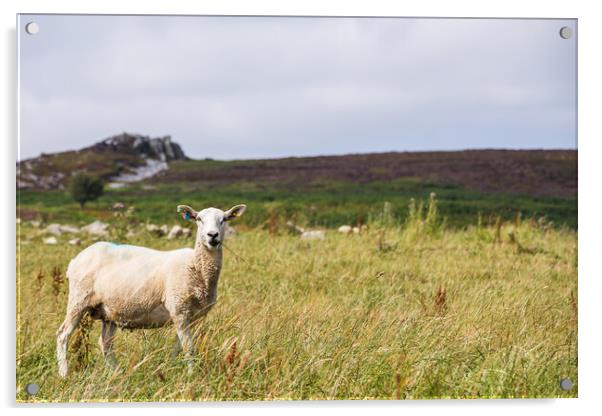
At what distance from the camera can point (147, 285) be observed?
4.28 meters

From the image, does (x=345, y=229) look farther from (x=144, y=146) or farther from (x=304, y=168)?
(x=144, y=146)

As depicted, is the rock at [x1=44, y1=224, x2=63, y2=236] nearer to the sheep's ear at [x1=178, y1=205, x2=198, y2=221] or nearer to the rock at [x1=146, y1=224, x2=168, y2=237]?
the rock at [x1=146, y1=224, x2=168, y2=237]

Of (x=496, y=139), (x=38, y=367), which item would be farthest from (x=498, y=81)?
(x=38, y=367)

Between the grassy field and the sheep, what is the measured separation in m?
0.10

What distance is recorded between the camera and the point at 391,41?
5.17m

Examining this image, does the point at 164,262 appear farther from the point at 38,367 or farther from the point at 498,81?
the point at 498,81

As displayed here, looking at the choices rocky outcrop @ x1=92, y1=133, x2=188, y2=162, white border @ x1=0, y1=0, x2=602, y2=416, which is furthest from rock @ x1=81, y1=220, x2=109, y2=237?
white border @ x1=0, y1=0, x2=602, y2=416

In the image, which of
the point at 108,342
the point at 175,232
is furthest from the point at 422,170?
the point at 108,342

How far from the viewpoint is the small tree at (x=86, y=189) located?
229 inches

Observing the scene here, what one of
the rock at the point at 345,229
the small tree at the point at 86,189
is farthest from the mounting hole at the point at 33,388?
the rock at the point at 345,229

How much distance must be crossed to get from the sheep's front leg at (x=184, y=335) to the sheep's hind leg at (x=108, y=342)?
547 millimetres

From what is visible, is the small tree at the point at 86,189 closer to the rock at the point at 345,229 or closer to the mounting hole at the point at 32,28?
the mounting hole at the point at 32,28

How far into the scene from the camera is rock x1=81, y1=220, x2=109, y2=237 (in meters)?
6.17

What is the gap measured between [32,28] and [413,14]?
2.98 meters
